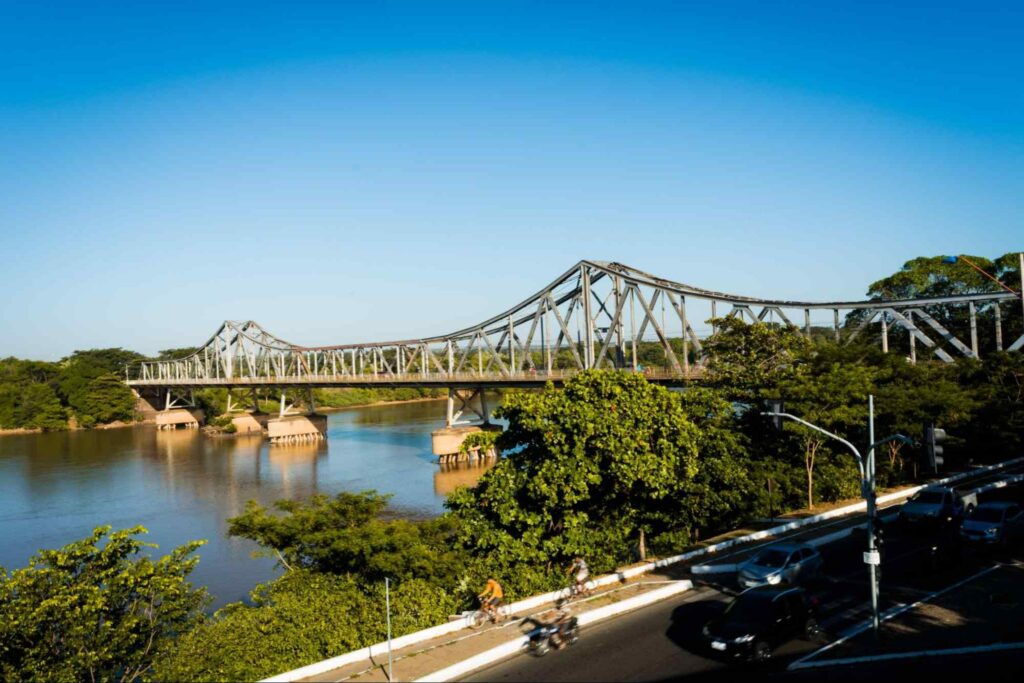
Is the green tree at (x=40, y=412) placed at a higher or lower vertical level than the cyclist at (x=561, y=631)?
higher

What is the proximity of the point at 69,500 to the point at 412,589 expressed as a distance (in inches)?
1789

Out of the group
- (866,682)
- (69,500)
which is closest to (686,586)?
(866,682)

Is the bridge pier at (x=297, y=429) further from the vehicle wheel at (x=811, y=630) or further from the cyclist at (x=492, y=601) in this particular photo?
the vehicle wheel at (x=811, y=630)

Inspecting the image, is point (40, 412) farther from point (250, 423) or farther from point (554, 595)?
point (554, 595)

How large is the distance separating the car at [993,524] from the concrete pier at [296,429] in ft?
273

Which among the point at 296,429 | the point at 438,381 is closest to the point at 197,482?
the point at 438,381

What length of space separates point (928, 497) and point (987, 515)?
8.77 ft

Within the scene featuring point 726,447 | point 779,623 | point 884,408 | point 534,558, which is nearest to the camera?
point 779,623

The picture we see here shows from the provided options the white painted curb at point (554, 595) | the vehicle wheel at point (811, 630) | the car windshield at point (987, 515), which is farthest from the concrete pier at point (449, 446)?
the vehicle wheel at point (811, 630)

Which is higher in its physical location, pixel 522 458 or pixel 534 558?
pixel 522 458

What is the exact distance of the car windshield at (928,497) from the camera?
25.0 meters

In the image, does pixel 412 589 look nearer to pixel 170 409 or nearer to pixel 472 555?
pixel 472 555

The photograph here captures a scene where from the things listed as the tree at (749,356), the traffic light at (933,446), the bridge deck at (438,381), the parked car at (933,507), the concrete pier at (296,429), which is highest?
the tree at (749,356)

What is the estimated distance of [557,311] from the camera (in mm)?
81625
